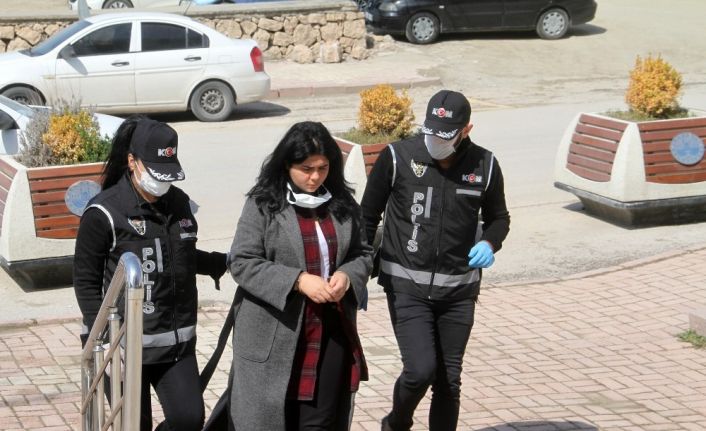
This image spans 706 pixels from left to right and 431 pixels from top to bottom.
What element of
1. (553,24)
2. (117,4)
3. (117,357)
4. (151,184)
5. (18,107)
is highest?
(117,4)

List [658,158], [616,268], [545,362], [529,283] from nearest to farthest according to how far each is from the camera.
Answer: [545,362] < [529,283] < [616,268] < [658,158]

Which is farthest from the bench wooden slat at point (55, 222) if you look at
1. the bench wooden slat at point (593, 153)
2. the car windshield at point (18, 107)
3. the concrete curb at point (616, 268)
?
the bench wooden slat at point (593, 153)

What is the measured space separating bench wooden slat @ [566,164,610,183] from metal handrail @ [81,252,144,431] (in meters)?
7.06

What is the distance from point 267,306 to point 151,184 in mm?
693

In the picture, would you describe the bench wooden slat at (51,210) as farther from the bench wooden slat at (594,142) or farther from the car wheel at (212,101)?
the car wheel at (212,101)

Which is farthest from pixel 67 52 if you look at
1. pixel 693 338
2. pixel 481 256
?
pixel 481 256

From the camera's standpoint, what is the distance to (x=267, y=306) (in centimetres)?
451

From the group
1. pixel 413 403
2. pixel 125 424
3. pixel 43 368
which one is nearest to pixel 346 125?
pixel 43 368

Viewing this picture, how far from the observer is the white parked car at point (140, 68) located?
54.2 feet

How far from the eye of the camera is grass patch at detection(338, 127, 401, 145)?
33.8 feet

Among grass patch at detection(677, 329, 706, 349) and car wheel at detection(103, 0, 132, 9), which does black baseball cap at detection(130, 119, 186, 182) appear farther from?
car wheel at detection(103, 0, 132, 9)

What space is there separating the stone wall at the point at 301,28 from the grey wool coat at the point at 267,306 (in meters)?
17.7

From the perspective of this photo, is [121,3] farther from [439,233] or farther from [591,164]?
[439,233]

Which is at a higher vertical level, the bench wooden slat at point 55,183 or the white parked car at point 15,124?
the white parked car at point 15,124
